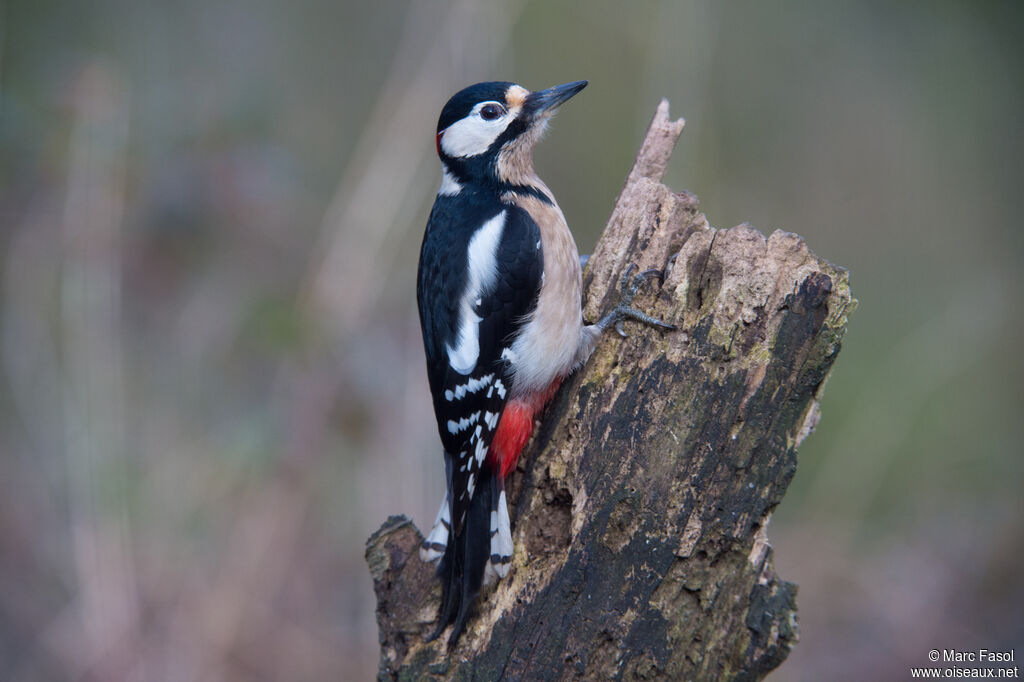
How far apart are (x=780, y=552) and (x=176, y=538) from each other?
335cm

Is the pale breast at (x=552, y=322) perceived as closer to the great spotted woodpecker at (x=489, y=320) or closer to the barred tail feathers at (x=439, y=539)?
the great spotted woodpecker at (x=489, y=320)

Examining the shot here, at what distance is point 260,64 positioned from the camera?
552cm

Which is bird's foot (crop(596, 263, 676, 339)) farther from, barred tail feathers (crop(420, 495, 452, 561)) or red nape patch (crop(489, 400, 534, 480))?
barred tail feathers (crop(420, 495, 452, 561))

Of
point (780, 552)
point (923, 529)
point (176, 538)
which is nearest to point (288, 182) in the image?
point (176, 538)

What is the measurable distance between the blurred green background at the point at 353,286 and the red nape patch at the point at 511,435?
4.06ft

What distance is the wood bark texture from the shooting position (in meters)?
2.07

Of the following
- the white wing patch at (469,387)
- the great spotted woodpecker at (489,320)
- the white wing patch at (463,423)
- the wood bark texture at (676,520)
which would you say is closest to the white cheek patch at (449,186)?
the great spotted woodpecker at (489,320)

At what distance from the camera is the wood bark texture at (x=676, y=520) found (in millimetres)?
2074

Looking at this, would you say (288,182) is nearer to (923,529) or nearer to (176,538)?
(176,538)

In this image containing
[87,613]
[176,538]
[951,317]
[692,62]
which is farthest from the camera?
[951,317]

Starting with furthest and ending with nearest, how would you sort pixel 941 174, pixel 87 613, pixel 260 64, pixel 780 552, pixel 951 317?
pixel 941 174
pixel 260 64
pixel 780 552
pixel 951 317
pixel 87 613

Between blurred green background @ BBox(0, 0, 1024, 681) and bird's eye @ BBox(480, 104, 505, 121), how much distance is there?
57 centimetres

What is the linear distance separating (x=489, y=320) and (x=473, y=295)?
102mm

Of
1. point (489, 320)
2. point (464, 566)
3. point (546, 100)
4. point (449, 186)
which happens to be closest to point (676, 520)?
point (464, 566)
